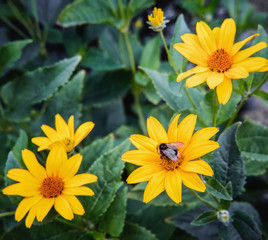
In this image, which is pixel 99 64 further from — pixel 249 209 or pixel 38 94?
pixel 249 209

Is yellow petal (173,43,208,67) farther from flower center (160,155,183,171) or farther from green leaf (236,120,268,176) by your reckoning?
green leaf (236,120,268,176)

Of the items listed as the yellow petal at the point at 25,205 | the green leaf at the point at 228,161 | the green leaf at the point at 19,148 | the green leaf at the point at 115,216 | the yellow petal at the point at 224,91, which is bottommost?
the green leaf at the point at 115,216

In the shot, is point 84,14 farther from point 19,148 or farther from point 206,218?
point 206,218

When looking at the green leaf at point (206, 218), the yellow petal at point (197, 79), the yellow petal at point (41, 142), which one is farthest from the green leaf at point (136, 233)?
the yellow petal at point (197, 79)

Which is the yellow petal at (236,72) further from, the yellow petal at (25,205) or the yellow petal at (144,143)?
the yellow petal at (25,205)

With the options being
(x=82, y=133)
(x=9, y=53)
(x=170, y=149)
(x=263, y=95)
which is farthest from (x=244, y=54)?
(x=9, y=53)

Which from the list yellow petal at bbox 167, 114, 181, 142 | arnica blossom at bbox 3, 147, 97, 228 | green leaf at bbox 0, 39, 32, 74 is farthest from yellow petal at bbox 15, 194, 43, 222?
green leaf at bbox 0, 39, 32, 74
